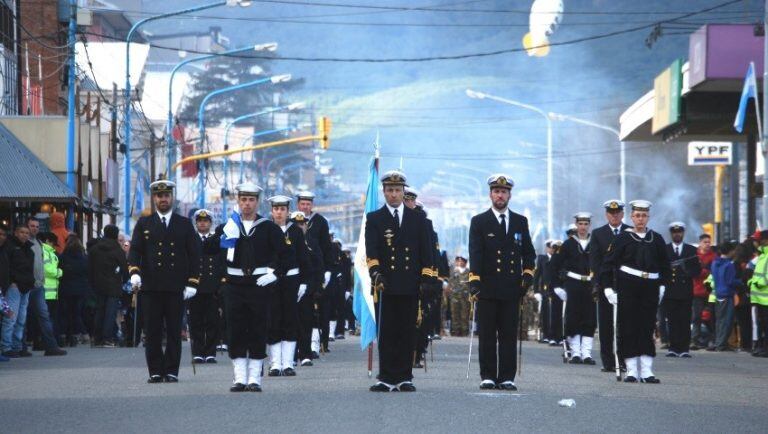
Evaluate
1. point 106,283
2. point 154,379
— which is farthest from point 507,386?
point 106,283

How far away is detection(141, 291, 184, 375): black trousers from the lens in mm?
16453

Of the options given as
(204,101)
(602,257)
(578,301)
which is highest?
(204,101)

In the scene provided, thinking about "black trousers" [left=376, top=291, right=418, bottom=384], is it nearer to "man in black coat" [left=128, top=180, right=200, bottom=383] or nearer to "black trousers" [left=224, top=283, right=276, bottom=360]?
"black trousers" [left=224, top=283, right=276, bottom=360]

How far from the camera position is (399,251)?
15320 mm

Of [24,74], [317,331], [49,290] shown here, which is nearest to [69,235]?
[49,290]

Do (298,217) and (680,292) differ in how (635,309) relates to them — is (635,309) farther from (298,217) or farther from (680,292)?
(680,292)

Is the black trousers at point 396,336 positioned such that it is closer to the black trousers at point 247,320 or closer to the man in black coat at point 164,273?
the black trousers at point 247,320

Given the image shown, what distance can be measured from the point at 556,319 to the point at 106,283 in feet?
24.9

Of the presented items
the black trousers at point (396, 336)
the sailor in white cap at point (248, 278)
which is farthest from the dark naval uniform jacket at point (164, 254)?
the black trousers at point (396, 336)

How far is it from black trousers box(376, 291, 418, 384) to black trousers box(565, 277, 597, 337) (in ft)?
21.0

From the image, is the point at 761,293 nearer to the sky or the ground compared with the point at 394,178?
nearer to the ground

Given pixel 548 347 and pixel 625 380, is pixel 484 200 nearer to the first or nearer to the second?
A: pixel 548 347

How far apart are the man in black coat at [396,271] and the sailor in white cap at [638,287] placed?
9.68ft

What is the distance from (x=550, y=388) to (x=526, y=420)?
342 centimetres
